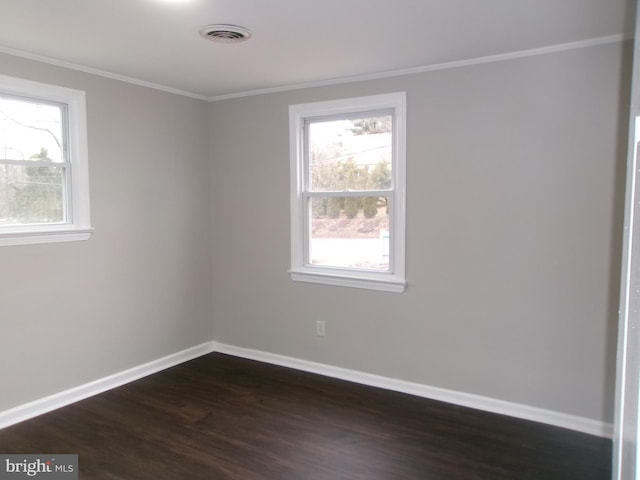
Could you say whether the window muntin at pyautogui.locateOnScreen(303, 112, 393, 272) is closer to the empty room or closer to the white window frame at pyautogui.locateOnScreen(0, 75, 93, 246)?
the empty room

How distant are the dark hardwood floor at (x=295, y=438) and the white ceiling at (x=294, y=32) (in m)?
2.29

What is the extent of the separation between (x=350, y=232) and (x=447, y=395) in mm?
1379

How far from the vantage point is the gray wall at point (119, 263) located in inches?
118

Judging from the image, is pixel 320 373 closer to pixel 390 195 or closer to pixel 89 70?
pixel 390 195

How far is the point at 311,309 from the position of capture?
12.7 feet

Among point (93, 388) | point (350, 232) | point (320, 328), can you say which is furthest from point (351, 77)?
point (93, 388)

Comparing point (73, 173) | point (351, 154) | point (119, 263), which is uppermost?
point (351, 154)

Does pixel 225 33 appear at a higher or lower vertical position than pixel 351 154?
higher

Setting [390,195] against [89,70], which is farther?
[390,195]

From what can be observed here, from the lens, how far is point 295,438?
2822mm

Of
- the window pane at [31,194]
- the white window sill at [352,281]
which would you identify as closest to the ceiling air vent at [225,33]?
the window pane at [31,194]

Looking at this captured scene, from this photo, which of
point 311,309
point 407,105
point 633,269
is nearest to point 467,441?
point 311,309

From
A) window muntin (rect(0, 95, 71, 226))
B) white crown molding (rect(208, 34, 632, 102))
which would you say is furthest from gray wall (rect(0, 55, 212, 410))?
white crown molding (rect(208, 34, 632, 102))

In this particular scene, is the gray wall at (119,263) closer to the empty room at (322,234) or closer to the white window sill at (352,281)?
the empty room at (322,234)
